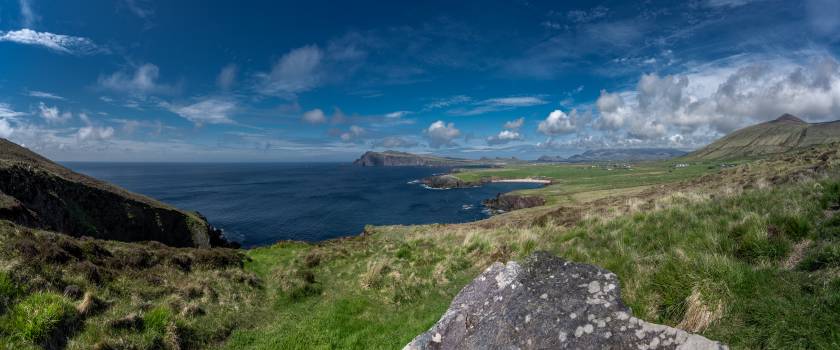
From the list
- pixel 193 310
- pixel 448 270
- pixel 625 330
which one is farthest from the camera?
pixel 448 270

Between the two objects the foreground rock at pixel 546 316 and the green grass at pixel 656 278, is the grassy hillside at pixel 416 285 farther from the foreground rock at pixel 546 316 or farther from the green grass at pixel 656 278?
the foreground rock at pixel 546 316

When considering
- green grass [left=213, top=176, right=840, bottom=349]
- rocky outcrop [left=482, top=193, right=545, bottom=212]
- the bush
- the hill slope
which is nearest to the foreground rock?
green grass [left=213, top=176, right=840, bottom=349]

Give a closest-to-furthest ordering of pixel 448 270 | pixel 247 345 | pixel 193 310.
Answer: pixel 247 345, pixel 193 310, pixel 448 270

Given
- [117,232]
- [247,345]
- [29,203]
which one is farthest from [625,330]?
[117,232]

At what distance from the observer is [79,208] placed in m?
32.5

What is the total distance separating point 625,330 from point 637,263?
199 inches

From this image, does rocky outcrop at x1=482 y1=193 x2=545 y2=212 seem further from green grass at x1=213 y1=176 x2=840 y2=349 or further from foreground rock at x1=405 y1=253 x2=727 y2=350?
foreground rock at x1=405 y1=253 x2=727 y2=350

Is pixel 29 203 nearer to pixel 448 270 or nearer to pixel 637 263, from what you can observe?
pixel 448 270

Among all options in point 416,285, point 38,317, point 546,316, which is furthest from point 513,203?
point 38,317

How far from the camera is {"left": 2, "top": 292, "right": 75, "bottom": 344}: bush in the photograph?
27.1 feet

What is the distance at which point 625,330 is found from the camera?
15.6 feet

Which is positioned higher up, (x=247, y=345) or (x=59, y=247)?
(x=59, y=247)

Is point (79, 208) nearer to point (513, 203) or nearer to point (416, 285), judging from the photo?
point (416, 285)

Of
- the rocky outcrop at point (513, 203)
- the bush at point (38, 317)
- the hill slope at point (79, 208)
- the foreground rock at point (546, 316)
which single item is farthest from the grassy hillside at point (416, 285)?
the rocky outcrop at point (513, 203)
